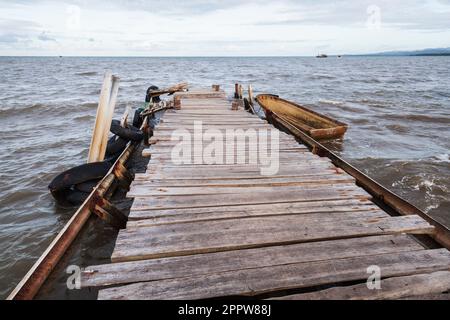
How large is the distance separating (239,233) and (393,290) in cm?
152

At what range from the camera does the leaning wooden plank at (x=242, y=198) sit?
3.72 metres

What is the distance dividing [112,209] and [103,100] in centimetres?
355

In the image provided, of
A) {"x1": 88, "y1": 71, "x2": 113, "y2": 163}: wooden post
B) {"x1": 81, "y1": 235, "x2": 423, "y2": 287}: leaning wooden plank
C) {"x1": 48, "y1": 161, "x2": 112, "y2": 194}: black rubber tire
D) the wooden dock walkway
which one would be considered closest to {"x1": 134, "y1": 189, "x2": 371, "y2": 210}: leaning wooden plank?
the wooden dock walkway

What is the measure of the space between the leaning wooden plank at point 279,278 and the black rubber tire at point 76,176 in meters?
3.98

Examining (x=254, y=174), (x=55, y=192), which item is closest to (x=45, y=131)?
(x=55, y=192)

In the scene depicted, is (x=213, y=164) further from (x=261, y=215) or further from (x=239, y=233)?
(x=239, y=233)

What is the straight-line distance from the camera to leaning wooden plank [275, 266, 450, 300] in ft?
7.78

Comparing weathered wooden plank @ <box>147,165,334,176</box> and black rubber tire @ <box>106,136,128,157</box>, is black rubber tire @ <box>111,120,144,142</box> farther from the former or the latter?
weathered wooden plank @ <box>147,165,334,176</box>

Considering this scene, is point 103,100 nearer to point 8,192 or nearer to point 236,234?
point 8,192

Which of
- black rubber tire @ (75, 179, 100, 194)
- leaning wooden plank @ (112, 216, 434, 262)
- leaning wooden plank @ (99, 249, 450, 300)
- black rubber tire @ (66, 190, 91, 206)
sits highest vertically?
leaning wooden plank @ (112, 216, 434, 262)

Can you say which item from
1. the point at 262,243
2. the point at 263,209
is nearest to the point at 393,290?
the point at 262,243

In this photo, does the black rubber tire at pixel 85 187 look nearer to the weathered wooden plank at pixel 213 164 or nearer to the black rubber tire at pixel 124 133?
the weathered wooden plank at pixel 213 164

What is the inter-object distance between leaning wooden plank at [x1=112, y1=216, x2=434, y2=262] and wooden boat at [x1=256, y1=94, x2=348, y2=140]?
6.97 metres

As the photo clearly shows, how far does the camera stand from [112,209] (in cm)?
457
